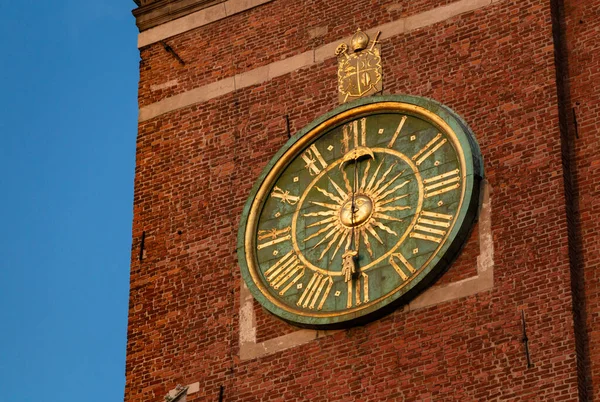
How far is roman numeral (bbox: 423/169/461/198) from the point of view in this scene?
31625 millimetres

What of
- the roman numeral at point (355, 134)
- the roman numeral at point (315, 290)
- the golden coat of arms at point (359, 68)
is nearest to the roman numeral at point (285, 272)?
the roman numeral at point (315, 290)

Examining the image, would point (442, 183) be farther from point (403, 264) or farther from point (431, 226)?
point (403, 264)

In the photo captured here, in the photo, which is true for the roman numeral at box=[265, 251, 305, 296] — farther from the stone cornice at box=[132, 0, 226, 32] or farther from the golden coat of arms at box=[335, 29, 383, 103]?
the stone cornice at box=[132, 0, 226, 32]

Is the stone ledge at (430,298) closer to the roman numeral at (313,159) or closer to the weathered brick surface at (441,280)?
the weathered brick surface at (441,280)

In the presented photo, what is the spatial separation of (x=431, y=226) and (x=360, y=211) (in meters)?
1.22

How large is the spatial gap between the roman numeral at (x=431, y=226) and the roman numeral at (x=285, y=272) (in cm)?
176

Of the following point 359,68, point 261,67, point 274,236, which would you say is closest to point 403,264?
point 274,236

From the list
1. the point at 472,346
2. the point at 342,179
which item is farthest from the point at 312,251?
the point at 472,346

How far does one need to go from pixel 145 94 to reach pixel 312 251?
15.7 feet

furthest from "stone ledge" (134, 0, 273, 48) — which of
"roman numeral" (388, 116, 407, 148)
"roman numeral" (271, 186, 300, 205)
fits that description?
"roman numeral" (388, 116, 407, 148)

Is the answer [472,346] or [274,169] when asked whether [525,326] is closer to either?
[472,346]

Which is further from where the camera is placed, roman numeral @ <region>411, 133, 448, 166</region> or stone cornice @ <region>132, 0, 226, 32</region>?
stone cornice @ <region>132, 0, 226, 32</region>

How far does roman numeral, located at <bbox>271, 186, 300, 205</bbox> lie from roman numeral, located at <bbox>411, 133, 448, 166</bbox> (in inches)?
74.0

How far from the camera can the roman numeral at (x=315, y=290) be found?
104 ft
